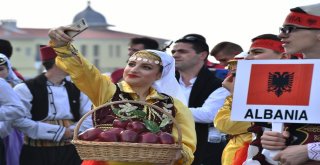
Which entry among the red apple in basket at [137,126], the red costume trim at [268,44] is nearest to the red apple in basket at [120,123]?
the red apple in basket at [137,126]

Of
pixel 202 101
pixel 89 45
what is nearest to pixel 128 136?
pixel 202 101

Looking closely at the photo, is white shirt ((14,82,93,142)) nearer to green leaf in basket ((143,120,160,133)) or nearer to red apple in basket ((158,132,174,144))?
green leaf in basket ((143,120,160,133))

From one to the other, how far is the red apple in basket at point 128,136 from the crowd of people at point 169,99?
0.35 m

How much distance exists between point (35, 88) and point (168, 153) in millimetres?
4410

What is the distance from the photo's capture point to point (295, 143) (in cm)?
627

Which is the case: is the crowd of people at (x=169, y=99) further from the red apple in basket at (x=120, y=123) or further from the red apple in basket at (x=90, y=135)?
the red apple in basket at (x=90, y=135)

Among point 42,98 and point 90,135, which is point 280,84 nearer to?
point 90,135

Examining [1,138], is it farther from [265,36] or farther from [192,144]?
[192,144]

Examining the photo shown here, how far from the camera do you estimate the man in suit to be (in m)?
9.89

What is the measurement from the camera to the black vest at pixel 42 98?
1073 cm

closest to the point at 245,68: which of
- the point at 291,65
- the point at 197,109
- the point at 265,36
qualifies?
the point at 291,65

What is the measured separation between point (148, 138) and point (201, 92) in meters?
3.54

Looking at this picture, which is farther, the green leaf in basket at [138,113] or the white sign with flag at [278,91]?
the green leaf in basket at [138,113]

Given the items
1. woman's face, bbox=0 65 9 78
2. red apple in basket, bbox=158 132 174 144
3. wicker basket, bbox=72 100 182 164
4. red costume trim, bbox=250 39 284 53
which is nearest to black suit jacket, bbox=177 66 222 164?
red costume trim, bbox=250 39 284 53
